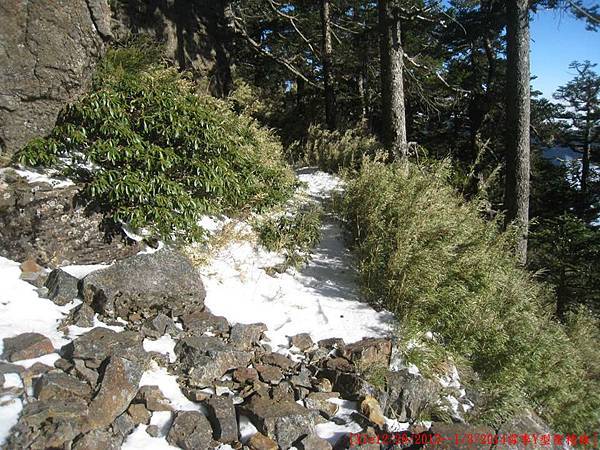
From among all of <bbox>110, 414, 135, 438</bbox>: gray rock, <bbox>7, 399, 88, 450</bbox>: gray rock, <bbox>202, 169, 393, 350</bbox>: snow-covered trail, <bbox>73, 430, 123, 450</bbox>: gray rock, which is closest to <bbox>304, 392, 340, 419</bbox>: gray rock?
<bbox>202, 169, 393, 350</bbox>: snow-covered trail

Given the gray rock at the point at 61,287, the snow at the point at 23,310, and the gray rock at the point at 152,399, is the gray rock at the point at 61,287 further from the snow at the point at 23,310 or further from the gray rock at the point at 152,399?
the gray rock at the point at 152,399

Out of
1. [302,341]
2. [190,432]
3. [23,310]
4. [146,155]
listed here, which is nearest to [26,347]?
[23,310]

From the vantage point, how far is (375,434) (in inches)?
116

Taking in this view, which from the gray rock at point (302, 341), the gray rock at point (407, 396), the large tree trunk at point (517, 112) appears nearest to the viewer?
the gray rock at point (407, 396)

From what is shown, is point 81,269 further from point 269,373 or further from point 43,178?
point 269,373

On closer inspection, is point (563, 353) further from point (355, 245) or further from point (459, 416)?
point (355, 245)

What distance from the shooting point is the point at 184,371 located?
3191 mm

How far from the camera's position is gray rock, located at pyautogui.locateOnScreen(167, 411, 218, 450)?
2.63m

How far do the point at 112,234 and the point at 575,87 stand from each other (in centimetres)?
2352

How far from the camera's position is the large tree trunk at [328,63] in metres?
12.6

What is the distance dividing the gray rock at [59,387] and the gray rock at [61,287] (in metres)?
0.98

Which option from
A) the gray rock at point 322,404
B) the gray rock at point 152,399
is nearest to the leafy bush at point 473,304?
the gray rock at point 322,404

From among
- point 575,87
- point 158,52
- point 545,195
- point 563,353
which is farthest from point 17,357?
point 575,87

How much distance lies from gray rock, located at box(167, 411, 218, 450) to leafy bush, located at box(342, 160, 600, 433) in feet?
7.25
